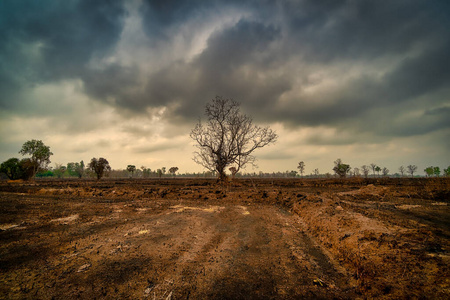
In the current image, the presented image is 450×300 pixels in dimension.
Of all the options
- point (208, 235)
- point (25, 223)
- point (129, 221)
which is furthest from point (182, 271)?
point (25, 223)

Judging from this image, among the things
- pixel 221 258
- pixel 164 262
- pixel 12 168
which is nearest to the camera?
pixel 164 262

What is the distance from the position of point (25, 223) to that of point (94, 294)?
6.57m

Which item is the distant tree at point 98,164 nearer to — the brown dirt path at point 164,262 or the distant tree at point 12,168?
the distant tree at point 12,168

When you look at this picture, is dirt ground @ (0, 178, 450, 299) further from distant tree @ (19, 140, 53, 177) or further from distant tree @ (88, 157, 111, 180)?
distant tree @ (19, 140, 53, 177)

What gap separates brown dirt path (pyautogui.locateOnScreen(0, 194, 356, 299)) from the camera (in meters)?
2.96

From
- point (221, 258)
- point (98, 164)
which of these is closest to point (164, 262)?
point (221, 258)

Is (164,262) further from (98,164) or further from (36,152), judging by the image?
(36,152)

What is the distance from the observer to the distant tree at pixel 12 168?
34.5 metres

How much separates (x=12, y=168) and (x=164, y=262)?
52.9 metres

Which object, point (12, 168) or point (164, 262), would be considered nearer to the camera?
point (164, 262)

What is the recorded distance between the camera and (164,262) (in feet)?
12.8

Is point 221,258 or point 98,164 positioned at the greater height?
point 98,164

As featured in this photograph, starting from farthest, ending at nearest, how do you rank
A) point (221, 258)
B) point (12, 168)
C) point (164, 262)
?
point (12, 168)
point (221, 258)
point (164, 262)

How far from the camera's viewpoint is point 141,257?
4066mm
